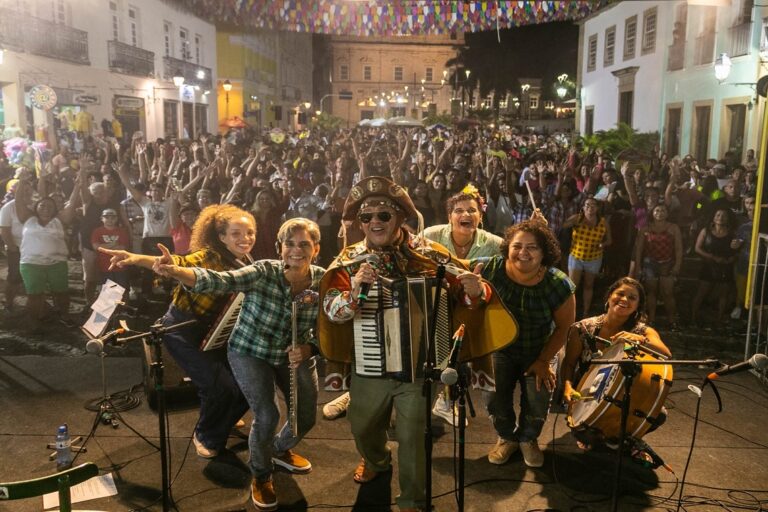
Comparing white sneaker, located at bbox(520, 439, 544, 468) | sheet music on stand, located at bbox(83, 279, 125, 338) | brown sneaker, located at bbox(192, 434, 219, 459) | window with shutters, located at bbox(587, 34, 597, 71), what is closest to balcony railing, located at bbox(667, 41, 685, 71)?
window with shutters, located at bbox(587, 34, 597, 71)

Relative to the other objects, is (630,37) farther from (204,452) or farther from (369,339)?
(204,452)

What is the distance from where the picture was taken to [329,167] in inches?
351

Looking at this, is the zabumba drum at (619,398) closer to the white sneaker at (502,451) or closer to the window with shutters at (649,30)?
the white sneaker at (502,451)

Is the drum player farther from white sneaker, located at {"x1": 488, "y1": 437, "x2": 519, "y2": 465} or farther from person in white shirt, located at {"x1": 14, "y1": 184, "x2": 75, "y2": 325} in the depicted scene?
person in white shirt, located at {"x1": 14, "y1": 184, "x2": 75, "y2": 325}

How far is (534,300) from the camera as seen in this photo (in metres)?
4.04

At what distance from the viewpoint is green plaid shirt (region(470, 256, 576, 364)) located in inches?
159

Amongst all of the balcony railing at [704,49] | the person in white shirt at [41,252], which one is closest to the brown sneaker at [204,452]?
the person in white shirt at [41,252]

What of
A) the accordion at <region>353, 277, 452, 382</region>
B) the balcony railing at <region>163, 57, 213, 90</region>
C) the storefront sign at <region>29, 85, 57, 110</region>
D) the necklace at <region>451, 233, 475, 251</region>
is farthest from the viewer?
the balcony railing at <region>163, 57, 213, 90</region>

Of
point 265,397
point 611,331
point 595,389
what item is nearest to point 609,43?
point 611,331

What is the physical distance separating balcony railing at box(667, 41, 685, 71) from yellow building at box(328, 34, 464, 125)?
301 cm

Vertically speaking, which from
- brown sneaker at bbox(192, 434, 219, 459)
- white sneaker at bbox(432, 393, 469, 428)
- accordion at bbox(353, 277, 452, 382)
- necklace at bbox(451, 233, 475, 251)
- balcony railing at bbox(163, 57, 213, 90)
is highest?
balcony railing at bbox(163, 57, 213, 90)

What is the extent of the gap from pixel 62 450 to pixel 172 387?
1.09m

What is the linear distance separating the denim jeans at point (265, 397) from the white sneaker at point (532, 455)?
1.49 meters

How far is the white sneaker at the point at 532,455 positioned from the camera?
431 centimetres
